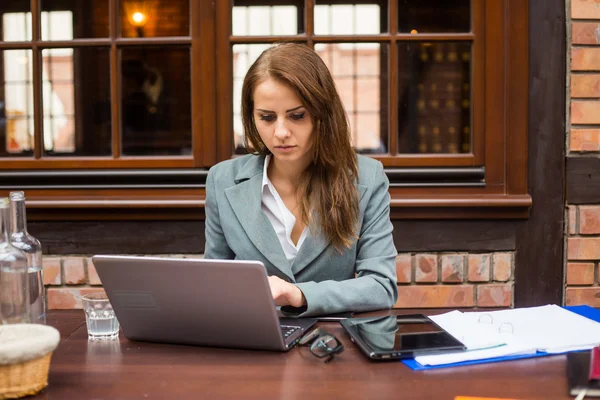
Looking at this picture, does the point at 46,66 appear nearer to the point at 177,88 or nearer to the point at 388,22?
the point at 177,88

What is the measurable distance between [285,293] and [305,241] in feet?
1.06

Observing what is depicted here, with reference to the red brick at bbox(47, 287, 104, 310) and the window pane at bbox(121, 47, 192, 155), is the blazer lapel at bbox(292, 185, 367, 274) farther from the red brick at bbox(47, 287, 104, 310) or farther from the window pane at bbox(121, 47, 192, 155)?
the red brick at bbox(47, 287, 104, 310)

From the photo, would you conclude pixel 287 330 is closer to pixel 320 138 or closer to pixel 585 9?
pixel 320 138

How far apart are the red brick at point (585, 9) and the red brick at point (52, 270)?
1.96m

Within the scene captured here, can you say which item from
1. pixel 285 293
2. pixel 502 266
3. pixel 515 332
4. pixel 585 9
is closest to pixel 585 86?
pixel 585 9

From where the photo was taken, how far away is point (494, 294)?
2389 mm

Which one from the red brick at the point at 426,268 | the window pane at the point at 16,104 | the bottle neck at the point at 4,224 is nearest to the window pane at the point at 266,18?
the window pane at the point at 16,104

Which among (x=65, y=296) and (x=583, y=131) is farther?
(x=65, y=296)

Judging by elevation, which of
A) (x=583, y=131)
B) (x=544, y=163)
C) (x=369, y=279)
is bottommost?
(x=369, y=279)

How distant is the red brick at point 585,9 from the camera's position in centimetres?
228

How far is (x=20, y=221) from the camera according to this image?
1306 millimetres

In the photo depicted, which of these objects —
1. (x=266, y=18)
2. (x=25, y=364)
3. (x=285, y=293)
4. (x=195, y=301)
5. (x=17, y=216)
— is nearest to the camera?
(x=25, y=364)

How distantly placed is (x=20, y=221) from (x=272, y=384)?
0.60 meters

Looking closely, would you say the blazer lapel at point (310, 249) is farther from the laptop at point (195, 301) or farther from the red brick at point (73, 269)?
the red brick at point (73, 269)
